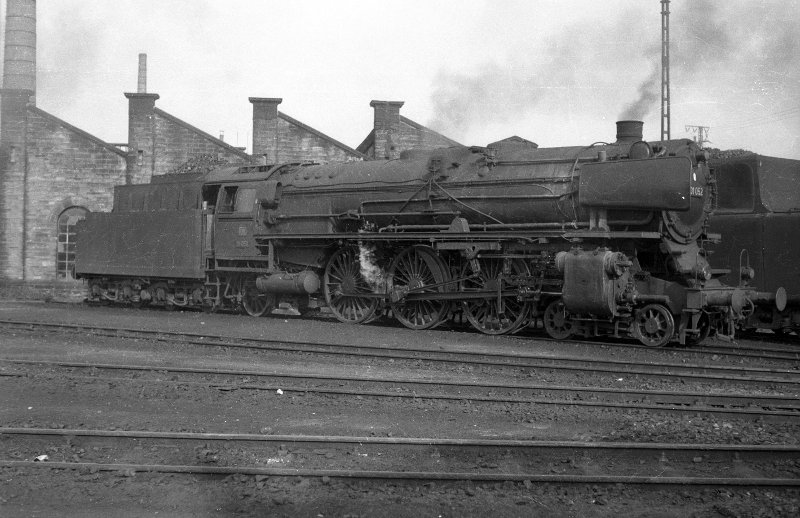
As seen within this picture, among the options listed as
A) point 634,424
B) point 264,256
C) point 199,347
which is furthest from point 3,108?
point 634,424

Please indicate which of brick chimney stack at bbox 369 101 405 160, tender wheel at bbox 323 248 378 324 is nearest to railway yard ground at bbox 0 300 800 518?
tender wheel at bbox 323 248 378 324

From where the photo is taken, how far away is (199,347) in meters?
11.0

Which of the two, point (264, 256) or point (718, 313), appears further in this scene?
point (264, 256)

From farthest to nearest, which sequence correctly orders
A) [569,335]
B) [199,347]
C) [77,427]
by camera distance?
[569,335], [199,347], [77,427]

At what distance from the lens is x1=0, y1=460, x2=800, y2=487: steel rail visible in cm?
488

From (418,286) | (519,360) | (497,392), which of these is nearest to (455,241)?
(418,286)

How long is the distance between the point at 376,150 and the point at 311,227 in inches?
438

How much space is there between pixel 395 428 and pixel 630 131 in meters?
7.16

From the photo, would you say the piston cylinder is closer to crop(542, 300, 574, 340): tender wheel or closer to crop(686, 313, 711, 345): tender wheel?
crop(542, 300, 574, 340): tender wheel

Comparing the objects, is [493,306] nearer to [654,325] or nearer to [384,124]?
[654,325]

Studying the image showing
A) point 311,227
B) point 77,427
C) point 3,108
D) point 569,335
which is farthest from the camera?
point 3,108

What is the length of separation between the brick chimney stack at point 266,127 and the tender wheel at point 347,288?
11.0 metres

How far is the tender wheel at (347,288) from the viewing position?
14.1m

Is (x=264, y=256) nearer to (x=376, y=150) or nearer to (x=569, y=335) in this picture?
(x=569, y=335)
